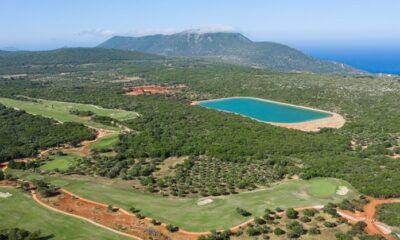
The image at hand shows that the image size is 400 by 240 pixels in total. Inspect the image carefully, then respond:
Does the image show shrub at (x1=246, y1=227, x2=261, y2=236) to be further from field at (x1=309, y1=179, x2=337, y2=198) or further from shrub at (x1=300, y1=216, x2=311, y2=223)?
field at (x1=309, y1=179, x2=337, y2=198)

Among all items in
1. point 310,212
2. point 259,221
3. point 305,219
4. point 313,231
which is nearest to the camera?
point 313,231

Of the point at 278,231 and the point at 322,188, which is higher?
the point at 322,188

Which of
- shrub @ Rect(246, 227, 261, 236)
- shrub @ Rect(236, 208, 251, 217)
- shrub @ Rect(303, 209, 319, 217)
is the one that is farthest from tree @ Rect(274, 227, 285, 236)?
shrub @ Rect(303, 209, 319, 217)

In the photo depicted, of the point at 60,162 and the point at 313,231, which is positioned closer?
the point at 313,231

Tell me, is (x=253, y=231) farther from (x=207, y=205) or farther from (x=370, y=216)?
(x=370, y=216)

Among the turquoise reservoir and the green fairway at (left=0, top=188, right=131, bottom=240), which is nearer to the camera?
the green fairway at (left=0, top=188, right=131, bottom=240)

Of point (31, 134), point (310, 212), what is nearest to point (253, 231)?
point (310, 212)
